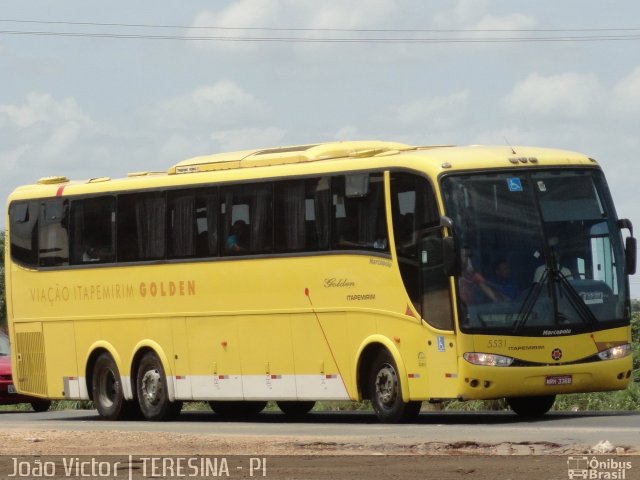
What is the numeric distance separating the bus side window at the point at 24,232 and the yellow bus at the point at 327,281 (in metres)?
0.04

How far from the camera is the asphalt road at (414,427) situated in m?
18.9

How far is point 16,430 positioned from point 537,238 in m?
7.14

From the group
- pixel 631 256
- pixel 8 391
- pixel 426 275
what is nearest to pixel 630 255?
pixel 631 256

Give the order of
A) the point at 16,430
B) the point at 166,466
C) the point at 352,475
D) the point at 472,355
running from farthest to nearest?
the point at 16,430 → the point at 472,355 → the point at 166,466 → the point at 352,475

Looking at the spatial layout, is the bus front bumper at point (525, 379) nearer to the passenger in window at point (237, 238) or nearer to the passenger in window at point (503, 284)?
the passenger in window at point (503, 284)

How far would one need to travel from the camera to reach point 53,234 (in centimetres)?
2914

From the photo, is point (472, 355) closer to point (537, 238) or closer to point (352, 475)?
point (537, 238)

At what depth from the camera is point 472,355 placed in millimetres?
22172

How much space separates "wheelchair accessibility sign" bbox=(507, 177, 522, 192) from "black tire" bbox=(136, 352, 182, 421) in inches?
272

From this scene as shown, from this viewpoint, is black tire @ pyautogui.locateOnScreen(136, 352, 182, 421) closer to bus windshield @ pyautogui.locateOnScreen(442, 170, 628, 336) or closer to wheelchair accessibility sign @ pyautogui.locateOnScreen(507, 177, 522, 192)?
bus windshield @ pyautogui.locateOnScreen(442, 170, 628, 336)

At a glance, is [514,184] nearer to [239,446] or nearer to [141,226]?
[239,446]

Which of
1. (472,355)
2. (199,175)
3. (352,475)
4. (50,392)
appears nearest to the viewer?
(352,475)

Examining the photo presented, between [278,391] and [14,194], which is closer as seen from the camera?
[278,391]

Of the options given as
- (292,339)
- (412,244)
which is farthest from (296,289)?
(412,244)
